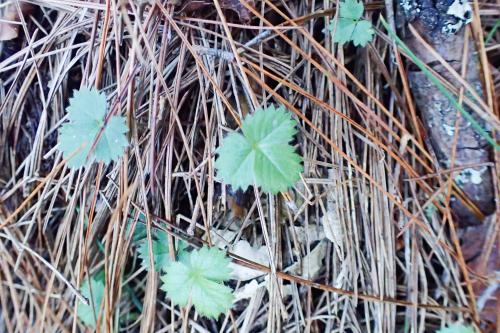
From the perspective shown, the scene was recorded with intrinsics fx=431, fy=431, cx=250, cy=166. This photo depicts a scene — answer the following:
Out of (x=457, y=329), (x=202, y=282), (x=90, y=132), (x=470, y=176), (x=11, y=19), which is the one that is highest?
(x=11, y=19)

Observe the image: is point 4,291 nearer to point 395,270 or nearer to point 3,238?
point 3,238

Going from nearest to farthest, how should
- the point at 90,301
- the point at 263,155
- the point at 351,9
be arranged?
the point at 263,155
the point at 351,9
the point at 90,301

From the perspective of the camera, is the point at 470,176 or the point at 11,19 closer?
the point at 470,176

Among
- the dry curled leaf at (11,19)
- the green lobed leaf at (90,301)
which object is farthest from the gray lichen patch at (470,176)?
the dry curled leaf at (11,19)

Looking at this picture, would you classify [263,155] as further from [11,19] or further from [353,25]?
[11,19]

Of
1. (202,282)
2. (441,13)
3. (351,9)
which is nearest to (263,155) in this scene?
(202,282)

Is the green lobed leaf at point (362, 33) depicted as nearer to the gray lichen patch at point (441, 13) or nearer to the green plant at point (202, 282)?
the gray lichen patch at point (441, 13)

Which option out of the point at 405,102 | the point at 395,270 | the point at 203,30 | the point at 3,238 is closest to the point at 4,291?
the point at 3,238
